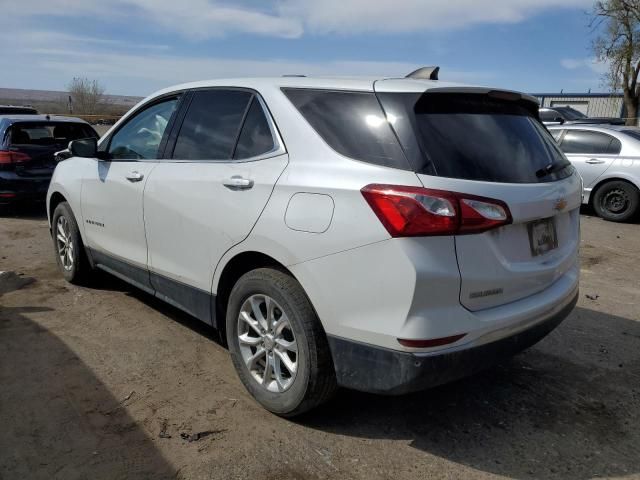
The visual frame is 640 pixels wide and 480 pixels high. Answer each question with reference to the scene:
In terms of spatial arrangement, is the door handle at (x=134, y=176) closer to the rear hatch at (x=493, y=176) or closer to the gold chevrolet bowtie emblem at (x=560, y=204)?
the rear hatch at (x=493, y=176)

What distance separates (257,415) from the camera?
3.09m

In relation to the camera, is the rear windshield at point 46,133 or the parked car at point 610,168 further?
the parked car at point 610,168

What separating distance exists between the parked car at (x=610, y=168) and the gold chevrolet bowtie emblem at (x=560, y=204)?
24.6 feet

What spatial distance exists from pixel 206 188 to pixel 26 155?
21.3 ft

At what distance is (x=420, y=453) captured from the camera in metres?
2.78

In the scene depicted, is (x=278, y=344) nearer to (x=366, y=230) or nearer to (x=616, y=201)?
(x=366, y=230)

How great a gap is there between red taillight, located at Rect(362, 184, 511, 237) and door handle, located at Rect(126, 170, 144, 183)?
6.98 feet

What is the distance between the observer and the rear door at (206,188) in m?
3.04

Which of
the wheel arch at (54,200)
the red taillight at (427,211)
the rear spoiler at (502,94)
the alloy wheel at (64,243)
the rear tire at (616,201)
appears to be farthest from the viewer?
the rear tire at (616,201)

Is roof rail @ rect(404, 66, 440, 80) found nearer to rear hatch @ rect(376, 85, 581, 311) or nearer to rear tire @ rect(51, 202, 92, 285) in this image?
rear hatch @ rect(376, 85, 581, 311)

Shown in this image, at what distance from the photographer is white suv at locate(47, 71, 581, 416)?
2.40 meters

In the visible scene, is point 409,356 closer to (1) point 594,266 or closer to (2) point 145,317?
(2) point 145,317

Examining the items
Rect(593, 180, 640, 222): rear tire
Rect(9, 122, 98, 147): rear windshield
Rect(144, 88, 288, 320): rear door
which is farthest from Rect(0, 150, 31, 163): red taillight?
Rect(593, 180, 640, 222): rear tire

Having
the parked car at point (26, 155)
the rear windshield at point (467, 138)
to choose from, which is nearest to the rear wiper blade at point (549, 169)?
the rear windshield at point (467, 138)
